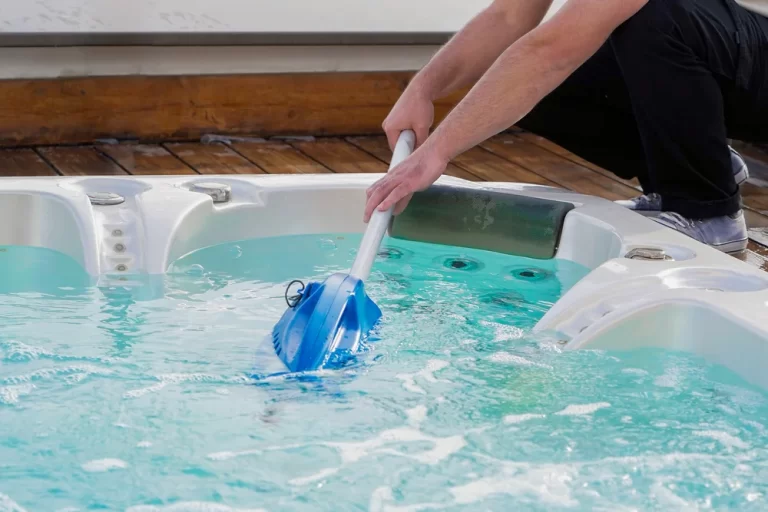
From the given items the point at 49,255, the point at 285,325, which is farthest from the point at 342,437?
the point at 49,255

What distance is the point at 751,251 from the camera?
2.25 m

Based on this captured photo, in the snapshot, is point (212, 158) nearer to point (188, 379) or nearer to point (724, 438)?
point (188, 379)

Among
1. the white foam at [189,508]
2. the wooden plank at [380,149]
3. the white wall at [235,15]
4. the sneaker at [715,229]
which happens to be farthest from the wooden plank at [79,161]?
the white foam at [189,508]

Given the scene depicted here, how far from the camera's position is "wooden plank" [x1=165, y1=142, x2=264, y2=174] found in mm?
2771

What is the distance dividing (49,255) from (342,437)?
2.57 ft

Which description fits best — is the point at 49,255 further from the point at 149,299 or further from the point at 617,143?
the point at 617,143

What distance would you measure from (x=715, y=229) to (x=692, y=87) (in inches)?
11.7

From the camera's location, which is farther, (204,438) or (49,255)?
(49,255)

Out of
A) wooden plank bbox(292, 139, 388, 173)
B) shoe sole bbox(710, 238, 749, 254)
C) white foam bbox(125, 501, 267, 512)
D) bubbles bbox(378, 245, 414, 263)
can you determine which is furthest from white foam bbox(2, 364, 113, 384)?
wooden plank bbox(292, 139, 388, 173)

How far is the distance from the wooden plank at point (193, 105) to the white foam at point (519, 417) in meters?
1.95

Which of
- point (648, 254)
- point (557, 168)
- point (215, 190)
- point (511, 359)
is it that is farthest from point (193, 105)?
point (511, 359)

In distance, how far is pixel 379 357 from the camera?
1.46m

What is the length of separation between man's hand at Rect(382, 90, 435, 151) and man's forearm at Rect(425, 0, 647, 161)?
0.17 m

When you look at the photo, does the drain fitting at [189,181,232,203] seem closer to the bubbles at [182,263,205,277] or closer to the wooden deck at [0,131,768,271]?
the bubbles at [182,263,205,277]
